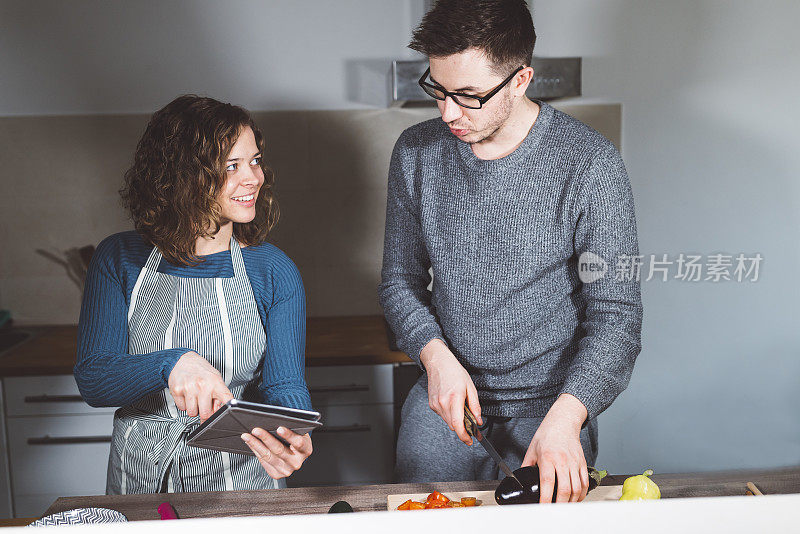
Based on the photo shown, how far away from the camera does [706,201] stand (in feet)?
8.36

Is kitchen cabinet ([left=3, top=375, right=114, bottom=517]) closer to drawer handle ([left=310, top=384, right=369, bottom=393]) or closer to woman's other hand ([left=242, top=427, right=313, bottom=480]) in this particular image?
drawer handle ([left=310, top=384, right=369, bottom=393])

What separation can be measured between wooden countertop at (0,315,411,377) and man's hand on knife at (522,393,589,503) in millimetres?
1092

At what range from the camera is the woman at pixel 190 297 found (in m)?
1.34

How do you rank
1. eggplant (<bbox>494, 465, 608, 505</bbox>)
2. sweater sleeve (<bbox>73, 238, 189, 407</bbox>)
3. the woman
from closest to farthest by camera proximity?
eggplant (<bbox>494, 465, 608, 505</bbox>)
sweater sleeve (<bbox>73, 238, 189, 407</bbox>)
the woman

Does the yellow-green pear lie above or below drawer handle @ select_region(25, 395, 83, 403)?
above

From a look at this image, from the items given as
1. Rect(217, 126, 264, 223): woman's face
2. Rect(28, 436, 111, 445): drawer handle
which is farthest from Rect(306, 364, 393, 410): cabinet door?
Rect(217, 126, 264, 223): woman's face

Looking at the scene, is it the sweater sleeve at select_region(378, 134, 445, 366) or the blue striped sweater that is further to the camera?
the sweater sleeve at select_region(378, 134, 445, 366)

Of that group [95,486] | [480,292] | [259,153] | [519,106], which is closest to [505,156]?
[519,106]

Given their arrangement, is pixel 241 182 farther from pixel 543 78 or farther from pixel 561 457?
pixel 543 78

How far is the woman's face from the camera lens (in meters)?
1.39

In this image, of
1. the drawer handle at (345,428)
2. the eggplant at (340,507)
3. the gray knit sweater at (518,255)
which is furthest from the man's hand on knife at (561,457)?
the drawer handle at (345,428)

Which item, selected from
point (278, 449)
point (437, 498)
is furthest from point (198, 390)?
point (437, 498)

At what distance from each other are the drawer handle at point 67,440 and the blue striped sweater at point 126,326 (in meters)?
0.96

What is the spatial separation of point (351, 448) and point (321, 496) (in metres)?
1.15
